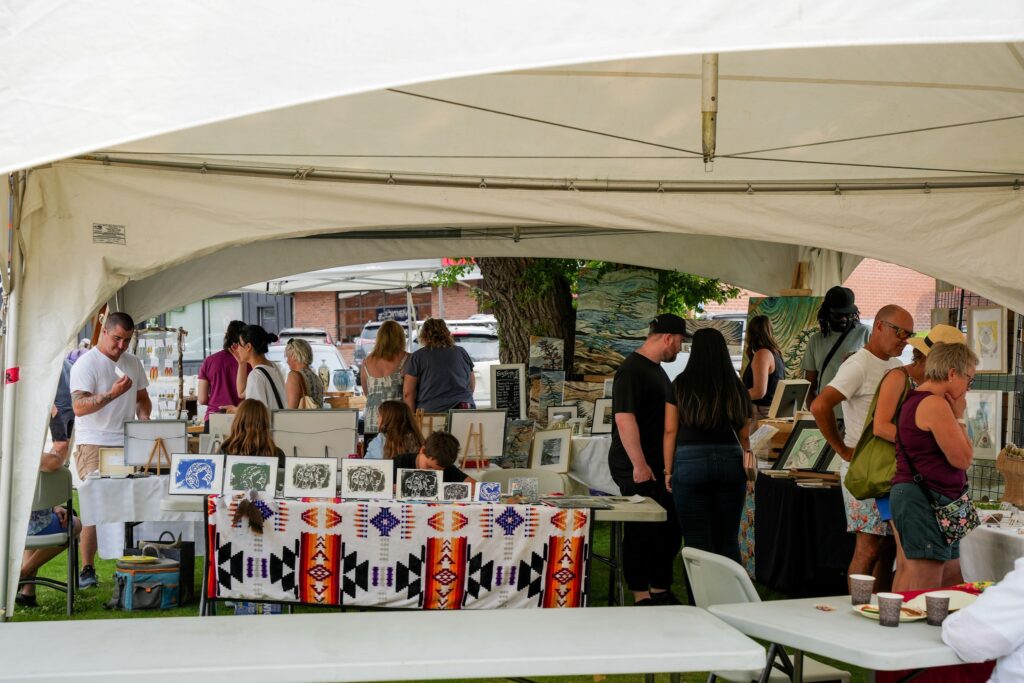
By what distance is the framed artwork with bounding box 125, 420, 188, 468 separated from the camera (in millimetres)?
5715

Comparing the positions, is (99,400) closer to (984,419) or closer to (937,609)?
(937,609)

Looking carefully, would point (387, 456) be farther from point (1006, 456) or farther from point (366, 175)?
point (1006, 456)

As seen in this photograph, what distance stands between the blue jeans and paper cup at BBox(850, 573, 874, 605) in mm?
1741

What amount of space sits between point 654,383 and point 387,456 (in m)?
1.37

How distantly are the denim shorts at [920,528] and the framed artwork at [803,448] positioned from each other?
196cm

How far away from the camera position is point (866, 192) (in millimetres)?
4465

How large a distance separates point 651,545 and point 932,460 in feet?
5.57

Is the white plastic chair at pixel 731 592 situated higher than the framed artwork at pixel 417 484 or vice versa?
the framed artwork at pixel 417 484

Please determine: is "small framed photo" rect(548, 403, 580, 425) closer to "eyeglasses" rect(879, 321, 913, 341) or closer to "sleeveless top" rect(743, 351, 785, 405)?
"sleeveless top" rect(743, 351, 785, 405)

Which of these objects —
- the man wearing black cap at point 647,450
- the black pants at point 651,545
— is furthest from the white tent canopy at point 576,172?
the black pants at point 651,545

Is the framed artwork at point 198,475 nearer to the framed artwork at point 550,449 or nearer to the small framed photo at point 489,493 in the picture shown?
the small framed photo at point 489,493

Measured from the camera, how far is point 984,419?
18.3 feet

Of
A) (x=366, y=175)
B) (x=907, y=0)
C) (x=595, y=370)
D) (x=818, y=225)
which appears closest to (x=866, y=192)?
(x=818, y=225)

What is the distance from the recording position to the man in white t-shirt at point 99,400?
5930 mm
